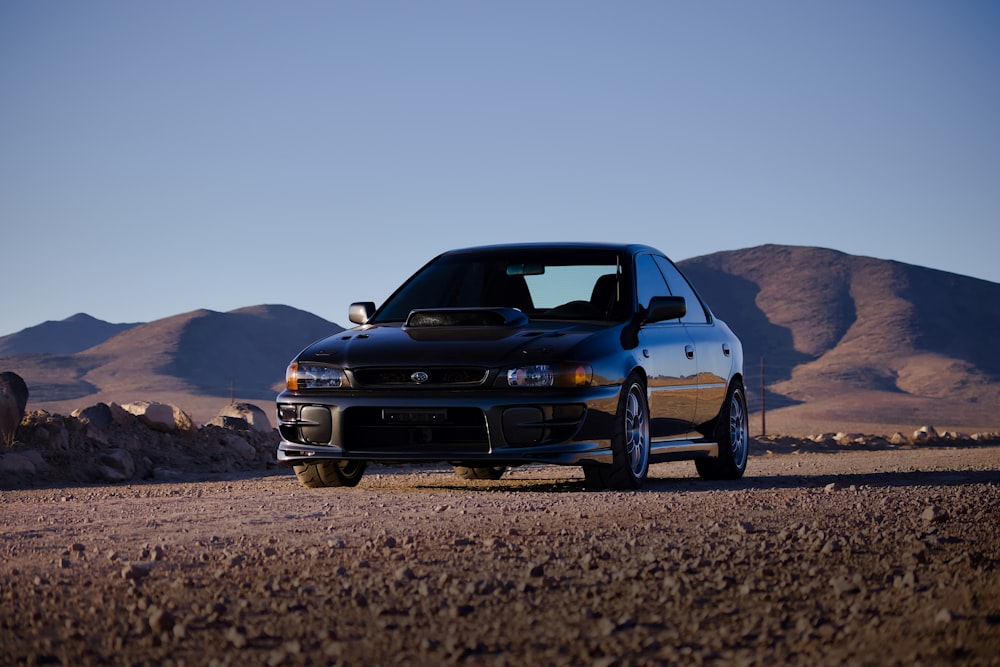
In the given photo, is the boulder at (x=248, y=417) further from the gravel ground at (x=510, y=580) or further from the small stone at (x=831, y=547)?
the small stone at (x=831, y=547)

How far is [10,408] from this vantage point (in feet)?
52.9

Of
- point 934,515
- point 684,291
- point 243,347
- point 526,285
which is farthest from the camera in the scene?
point 243,347

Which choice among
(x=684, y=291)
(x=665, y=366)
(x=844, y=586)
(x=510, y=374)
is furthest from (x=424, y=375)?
(x=844, y=586)

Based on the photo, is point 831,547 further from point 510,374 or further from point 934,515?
point 510,374

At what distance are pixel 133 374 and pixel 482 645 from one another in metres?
140

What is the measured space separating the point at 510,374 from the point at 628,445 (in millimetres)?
1094

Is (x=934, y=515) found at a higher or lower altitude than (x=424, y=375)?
lower

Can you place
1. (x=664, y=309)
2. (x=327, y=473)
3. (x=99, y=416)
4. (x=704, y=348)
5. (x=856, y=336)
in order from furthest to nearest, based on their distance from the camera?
Result: (x=856, y=336) → (x=99, y=416) → (x=704, y=348) → (x=327, y=473) → (x=664, y=309)

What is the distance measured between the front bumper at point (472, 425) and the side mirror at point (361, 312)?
1174 mm

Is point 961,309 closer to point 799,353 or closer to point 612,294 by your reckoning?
point 799,353

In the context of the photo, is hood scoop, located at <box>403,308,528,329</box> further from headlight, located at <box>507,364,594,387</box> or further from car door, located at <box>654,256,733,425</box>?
car door, located at <box>654,256,733,425</box>

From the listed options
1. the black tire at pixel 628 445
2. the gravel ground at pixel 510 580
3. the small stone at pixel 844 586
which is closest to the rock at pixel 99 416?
the gravel ground at pixel 510 580

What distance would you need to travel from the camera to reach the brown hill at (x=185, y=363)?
123125 millimetres

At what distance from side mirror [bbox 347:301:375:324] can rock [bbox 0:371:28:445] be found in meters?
6.45
